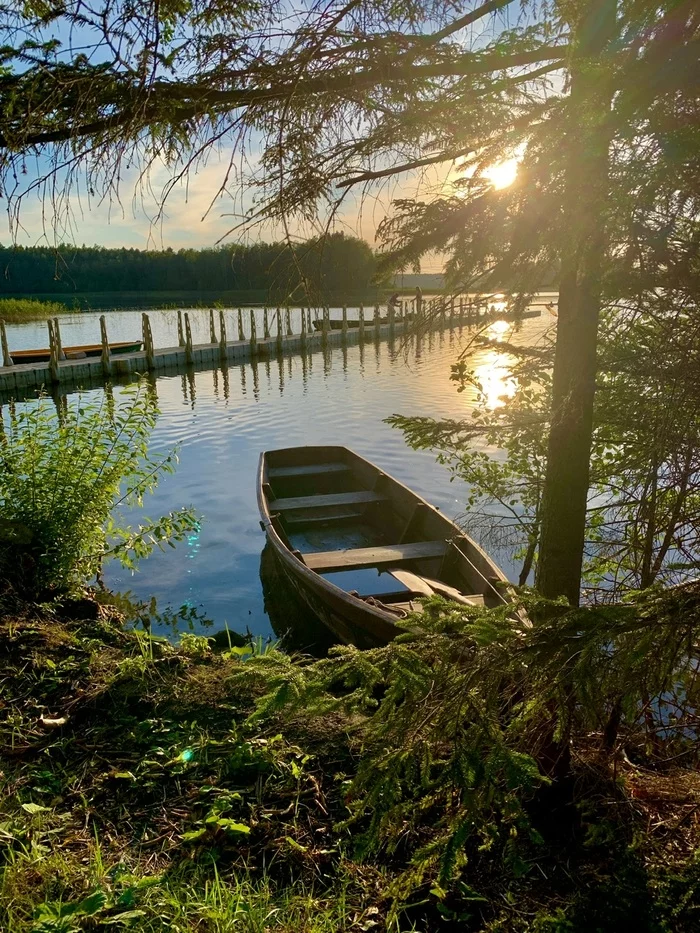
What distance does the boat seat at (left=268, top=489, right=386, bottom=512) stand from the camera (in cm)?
902

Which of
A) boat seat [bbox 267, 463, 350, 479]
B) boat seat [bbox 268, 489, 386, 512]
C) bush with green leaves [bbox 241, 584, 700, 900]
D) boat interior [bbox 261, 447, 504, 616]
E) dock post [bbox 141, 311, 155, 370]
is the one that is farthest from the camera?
dock post [bbox 141, 311, 155, 370]

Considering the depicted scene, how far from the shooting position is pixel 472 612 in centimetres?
219

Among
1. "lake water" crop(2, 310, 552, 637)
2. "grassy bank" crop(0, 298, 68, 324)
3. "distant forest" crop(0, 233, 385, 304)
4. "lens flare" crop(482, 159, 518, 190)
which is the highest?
"grassy bank" crop(0, 298, 68, 324)

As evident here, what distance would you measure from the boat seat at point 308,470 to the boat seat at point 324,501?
3.59ft

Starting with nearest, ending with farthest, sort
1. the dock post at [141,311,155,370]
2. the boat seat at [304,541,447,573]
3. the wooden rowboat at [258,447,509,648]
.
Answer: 1. the wooden rowboat at [258,447,509,648]
2. the boat seat at [304,541,447,573]
3. the dock post at [141,311,155,370]

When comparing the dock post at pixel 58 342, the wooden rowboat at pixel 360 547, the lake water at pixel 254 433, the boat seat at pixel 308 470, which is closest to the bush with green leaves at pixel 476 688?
the wooden rowboat at pixel 360 547

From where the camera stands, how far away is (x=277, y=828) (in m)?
2.52

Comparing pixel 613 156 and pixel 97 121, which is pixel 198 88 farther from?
pixel 613 156

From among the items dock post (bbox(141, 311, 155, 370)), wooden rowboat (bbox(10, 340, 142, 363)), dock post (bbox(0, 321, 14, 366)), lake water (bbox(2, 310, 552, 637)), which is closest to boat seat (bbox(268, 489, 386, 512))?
lake water (bbox(2, 310, 552, 637))

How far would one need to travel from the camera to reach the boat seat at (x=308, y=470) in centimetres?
1043

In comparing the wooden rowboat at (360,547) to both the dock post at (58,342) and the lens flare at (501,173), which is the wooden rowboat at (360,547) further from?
the dock post at (58,342)

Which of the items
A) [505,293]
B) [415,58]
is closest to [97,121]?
[415,58]

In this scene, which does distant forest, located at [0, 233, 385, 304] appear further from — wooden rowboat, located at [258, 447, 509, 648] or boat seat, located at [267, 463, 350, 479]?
boat seat, located at [267, 463, 350, 479]

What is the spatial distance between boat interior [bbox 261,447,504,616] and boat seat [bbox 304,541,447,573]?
0.01m
